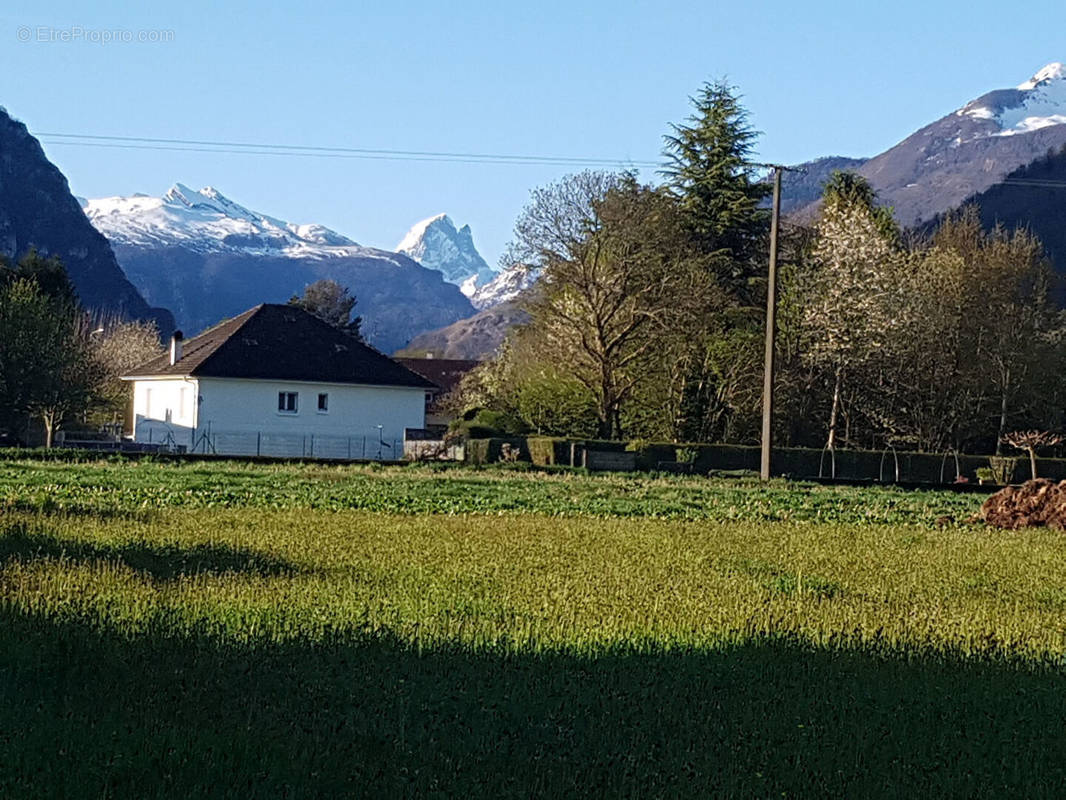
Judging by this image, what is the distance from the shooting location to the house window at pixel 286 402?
59.1m

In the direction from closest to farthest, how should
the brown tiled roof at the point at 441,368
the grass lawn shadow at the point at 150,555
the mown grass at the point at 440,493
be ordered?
the grass lawn shadow at the point at 150,555 < the mown grass at the point at 440,493 < the brown tiled roof at the point at 441,368

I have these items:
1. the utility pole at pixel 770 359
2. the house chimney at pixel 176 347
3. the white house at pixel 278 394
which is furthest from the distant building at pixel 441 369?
the utility pole at pixel 770 359

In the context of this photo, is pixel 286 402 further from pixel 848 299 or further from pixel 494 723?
pixel 494 723

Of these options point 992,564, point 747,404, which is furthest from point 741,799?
point 747,404

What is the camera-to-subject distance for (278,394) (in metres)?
59.1

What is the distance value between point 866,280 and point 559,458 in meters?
17.7

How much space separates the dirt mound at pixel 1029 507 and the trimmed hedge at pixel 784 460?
19.9 meters

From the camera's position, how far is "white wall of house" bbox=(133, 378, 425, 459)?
188ft

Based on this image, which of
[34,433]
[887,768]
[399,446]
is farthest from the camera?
[34,433]

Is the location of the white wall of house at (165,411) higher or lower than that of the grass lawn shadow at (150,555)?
higher

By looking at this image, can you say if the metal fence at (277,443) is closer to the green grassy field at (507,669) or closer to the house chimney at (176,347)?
the house chimney at (176,347)

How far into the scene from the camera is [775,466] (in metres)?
49.2

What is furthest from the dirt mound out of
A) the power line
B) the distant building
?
the distant building

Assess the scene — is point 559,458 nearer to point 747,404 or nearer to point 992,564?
point 747,404
